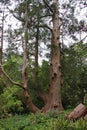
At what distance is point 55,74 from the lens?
20.1m

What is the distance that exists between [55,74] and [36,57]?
439cm

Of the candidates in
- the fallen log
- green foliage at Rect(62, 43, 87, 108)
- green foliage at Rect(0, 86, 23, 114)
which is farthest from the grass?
green foliage at Rect(62, 43, 87, 108)

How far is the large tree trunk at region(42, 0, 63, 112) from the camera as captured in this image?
19.9 m

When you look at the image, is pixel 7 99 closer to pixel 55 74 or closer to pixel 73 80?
pixel 55 74

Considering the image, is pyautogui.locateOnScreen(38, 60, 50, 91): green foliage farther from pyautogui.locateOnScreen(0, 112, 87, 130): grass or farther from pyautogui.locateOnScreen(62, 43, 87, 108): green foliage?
pyautogui.locateOnScreen(0, 112, 87, 130): grass

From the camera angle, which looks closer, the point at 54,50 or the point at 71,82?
the point at 54,50

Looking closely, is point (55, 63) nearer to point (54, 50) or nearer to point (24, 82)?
point (54, 50)

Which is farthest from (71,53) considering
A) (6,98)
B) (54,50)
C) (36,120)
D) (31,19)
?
(36,120)

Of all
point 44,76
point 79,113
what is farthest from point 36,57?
point 79,113

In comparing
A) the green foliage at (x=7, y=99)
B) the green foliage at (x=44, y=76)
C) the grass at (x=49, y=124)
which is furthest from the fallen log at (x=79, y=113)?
the green foliage at (x=44, y=76)

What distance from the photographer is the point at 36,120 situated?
49.4 ft

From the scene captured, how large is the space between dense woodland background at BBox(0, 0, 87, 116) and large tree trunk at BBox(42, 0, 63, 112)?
38 centimetres

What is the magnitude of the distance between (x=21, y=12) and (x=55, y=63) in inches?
145

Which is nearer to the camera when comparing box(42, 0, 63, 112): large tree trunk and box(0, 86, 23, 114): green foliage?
box(0, 86, 23, 114): green foliage
